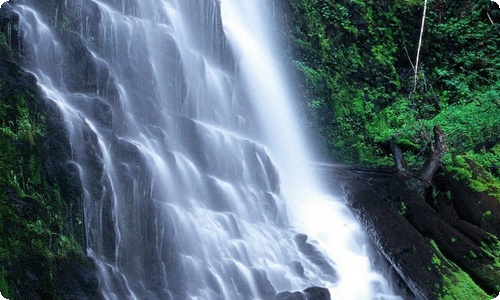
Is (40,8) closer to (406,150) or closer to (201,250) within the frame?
(201,250)

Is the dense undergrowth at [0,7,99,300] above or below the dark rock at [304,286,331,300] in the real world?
above

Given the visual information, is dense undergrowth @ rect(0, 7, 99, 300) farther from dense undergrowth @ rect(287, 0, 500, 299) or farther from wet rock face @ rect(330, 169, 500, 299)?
dense undergrowth @ rect(287, 0, 500, 299)

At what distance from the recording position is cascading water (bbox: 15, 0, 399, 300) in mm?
7633

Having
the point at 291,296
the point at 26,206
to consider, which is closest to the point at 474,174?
the point at 291,296

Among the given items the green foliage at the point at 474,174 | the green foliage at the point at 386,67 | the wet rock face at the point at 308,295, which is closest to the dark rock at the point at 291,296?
A: the wet rock face at the point at 308,295

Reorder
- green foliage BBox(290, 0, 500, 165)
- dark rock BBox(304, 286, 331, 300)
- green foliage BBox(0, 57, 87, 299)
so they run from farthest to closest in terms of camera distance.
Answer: green foliage BBox(290, 0, 500, 165)
dark rock BBox(304, 286, 331, 300)
green foliage BBox(0, 57, 87, 299)

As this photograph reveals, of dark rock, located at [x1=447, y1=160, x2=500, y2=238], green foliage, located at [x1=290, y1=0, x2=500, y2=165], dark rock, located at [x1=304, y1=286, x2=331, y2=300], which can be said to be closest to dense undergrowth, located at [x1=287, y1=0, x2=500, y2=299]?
green foliage, located at [x1=290, y1=0, x2=500, y2=165]

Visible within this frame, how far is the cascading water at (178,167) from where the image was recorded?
25.0 ft

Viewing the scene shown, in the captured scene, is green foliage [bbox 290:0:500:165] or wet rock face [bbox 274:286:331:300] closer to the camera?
wet rock face [bbox 274:286:331:300]

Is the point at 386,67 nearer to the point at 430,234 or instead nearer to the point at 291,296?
the point at 430,234

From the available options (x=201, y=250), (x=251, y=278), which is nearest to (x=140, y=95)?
(x=201, y=250)

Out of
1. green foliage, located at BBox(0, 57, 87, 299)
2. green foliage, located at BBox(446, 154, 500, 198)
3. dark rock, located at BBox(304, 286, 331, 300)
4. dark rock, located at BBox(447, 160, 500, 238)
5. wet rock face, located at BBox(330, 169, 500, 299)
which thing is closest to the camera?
green foliage, located at BBox(0, 57, 87, 299)

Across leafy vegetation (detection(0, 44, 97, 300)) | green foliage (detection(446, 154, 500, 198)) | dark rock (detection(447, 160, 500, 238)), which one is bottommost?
dark rock (detection(447, 160, 500, 238))

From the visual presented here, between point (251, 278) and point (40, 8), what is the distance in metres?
5.59
